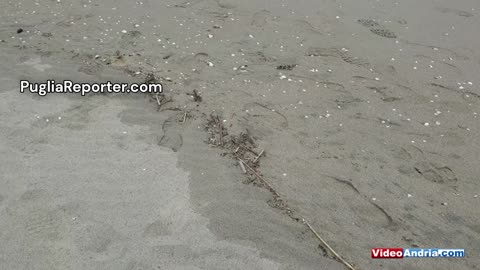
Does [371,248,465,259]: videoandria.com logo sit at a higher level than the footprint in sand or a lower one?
lower

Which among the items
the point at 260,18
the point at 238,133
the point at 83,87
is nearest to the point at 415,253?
the point at 238,133

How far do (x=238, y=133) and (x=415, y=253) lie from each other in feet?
5.62

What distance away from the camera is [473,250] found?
121 inches

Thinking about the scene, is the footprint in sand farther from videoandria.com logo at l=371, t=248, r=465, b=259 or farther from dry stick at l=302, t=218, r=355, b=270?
videoandria.com logo at l=371, t=248, r=465, b=259

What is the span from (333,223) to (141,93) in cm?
231

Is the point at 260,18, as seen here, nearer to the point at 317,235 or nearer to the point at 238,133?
the point at 238,133

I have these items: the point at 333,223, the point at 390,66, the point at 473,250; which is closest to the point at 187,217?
the point at 333,223

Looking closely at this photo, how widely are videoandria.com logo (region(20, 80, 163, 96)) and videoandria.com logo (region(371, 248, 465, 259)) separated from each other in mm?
2545

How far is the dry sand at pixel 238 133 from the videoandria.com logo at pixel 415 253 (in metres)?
0.05

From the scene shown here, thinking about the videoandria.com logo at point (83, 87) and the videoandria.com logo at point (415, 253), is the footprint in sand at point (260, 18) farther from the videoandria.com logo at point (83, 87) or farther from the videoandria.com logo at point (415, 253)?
the videoandria.com logo at point (415, 253)

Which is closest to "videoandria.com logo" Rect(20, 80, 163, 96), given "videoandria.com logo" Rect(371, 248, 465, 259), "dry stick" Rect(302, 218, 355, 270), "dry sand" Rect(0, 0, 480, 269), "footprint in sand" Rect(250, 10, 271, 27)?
"dry sand" Rect(0, 0, 480, 269)

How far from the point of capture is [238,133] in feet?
12.9

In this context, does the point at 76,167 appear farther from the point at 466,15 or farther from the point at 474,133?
the point at 466,15

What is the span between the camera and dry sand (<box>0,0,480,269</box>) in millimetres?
3043
